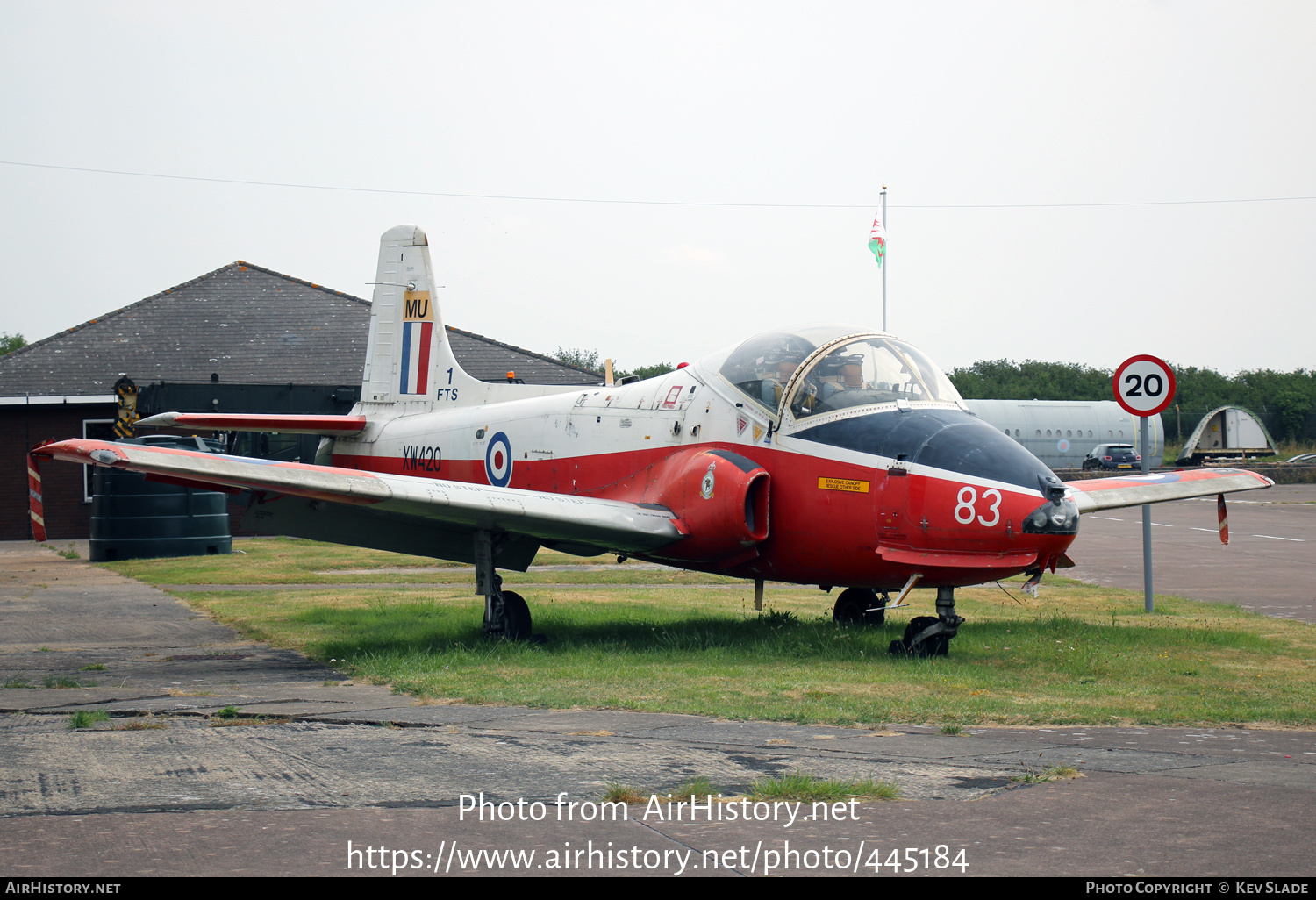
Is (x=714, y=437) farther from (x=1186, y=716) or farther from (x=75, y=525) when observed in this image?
(x=75, y=525)

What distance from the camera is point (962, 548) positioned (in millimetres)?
8555

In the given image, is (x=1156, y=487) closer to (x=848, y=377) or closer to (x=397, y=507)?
(x=848, y=377)

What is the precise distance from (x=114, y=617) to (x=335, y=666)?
496 centimetres

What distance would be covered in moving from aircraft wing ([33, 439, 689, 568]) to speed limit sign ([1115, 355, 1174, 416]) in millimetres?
6063

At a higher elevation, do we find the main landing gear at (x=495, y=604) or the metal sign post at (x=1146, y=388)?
the metal sign post at (x=1146, y=388)

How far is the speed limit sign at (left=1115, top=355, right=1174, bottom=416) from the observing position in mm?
12680

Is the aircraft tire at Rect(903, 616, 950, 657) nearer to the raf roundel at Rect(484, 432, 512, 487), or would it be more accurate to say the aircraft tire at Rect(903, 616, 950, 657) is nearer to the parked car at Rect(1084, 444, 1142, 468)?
the raf roundel at Rect(484, 432, 512, 487)

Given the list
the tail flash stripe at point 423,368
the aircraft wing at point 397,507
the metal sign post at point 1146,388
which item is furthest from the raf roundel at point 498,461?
the metal sign post at point 1146,388

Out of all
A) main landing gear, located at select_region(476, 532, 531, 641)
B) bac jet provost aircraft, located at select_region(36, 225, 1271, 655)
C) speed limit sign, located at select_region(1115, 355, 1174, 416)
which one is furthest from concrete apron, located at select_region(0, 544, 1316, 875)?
speed limit sign, located at select_region(1115, 355, 1174, 416)

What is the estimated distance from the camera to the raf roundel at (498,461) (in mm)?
12484

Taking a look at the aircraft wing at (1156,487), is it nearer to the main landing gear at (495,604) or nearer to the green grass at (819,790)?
the main landing gear at (495,604)

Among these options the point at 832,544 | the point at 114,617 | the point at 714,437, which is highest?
the point at 714,437

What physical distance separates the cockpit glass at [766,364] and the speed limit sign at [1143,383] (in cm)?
474
